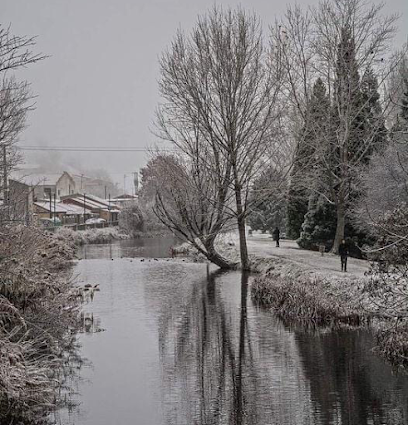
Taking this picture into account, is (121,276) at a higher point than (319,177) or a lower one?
lower

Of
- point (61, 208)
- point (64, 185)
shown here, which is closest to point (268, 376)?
point (61, 208)

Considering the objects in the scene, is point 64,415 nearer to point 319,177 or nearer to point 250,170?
point 250,170

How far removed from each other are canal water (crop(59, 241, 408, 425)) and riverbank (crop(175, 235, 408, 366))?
1.83 feet

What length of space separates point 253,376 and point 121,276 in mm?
17692

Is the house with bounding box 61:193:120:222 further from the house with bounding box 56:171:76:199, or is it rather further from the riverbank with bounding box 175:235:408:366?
the riverbank with bounding box 175:235:408:366

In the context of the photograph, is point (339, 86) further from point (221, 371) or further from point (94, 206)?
point (94, 206)

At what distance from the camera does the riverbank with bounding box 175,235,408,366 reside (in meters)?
14.2

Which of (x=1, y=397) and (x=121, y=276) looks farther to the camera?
(x=121, y=276)

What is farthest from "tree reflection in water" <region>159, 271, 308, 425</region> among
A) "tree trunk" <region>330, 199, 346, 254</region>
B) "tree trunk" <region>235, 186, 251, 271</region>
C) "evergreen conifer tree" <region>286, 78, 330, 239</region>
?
"tree trunk" <region>330, 199, 346, 254</region>

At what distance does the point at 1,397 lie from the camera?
35.2ft

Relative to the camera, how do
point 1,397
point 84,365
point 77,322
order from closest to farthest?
point 1,397
point 84,365
point 77,322

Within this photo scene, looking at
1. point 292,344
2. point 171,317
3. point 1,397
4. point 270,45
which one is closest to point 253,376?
point 292,344

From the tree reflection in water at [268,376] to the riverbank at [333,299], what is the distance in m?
0.66

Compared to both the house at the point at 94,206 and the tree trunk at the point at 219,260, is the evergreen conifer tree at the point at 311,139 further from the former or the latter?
the house at the point at 94,206
